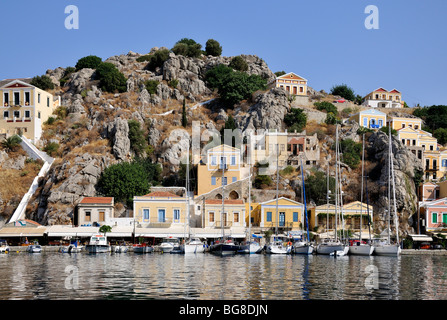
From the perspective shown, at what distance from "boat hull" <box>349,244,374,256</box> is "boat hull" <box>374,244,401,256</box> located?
2.06 feet

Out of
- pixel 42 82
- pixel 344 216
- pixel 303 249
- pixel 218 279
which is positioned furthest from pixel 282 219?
pixel 42 82

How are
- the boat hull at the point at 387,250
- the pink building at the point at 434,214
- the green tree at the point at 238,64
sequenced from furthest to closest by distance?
the green tree at the point at 238,64
the pink building at the point at 434,214
the boat hull at the point at 387,250

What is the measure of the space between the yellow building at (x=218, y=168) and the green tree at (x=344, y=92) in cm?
6719

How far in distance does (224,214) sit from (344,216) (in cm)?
1551

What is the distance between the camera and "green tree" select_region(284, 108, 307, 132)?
9199cm

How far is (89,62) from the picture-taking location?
378ft

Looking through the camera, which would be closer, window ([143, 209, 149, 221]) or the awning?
the awning

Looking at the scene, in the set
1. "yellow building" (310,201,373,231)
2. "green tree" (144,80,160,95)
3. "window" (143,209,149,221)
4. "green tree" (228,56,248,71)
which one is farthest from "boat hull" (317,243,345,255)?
"green tree" (228,56,248,71)

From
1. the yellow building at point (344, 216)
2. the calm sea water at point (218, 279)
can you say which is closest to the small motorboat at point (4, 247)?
the calm sea water at point (218, 279)

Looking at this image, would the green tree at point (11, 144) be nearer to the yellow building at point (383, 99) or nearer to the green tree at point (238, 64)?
the green tree at point (238, 64)

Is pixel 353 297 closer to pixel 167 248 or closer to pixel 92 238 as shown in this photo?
pixel 167 248

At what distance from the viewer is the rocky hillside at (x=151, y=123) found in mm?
71125

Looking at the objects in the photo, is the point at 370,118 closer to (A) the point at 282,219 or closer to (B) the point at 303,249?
(A) the point at 282,219

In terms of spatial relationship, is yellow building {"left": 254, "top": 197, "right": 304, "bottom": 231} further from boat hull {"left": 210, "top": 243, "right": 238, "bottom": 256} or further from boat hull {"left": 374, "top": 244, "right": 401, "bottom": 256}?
boat hull {"left": 374, "top": 244, "right": 401, "bottom": 256}
